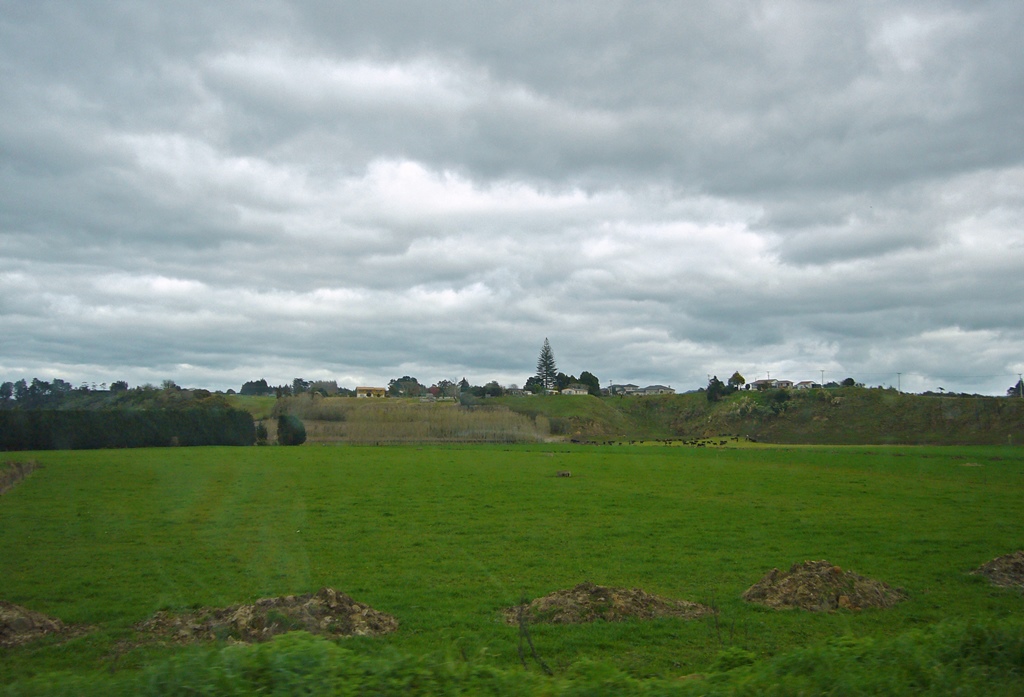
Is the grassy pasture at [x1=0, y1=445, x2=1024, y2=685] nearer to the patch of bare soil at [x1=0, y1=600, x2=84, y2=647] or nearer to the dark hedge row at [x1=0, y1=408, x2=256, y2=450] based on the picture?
the patch of bare soil at [x1=0, y1=600, x2=84, y2=647]

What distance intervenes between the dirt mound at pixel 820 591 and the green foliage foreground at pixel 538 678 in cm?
498

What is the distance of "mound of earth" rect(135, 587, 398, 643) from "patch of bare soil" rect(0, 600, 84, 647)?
1.14m

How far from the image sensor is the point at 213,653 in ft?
22.2

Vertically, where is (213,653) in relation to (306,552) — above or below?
above

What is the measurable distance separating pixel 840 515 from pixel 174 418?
69.6m

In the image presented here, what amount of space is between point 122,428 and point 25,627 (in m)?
68.0

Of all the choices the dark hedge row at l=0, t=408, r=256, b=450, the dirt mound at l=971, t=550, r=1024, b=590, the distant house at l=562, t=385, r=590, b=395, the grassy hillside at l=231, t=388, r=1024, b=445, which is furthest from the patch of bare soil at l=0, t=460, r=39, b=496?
the distant house at l=562, t=385, r=590, b=395

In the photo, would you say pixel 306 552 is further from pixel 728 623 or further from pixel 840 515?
pixel 840 515

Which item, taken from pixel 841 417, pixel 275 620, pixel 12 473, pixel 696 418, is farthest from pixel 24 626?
pixel 696 418

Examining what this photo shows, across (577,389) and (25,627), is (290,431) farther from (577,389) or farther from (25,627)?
(577,389)

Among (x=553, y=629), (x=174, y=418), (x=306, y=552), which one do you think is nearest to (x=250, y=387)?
(x=174, y=418)

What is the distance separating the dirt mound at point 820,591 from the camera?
1278 cm

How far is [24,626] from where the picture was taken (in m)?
11.0

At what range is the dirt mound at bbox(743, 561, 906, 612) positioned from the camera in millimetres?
12781
